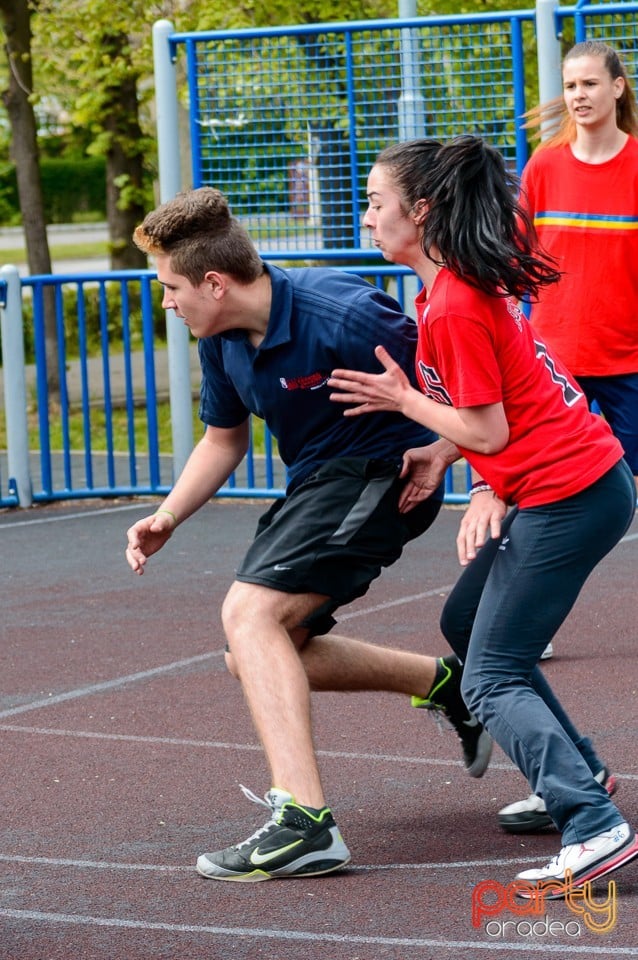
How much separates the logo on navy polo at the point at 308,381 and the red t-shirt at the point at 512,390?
1.10 ft

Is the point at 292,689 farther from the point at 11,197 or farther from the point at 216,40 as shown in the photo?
the point at 11,197

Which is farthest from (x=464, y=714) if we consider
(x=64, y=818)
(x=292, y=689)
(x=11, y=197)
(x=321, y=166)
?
(x=11, y=197)

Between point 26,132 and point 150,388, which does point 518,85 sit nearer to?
point 150,388

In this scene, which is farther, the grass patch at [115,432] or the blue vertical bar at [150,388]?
the grass patch at [115,432]

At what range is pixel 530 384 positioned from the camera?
3783 millimetres

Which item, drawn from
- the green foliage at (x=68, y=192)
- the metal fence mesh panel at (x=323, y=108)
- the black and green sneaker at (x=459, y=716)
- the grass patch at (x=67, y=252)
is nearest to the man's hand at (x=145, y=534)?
the black and green sneaker at (x=459, y=716)

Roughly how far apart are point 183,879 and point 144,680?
2151 mm

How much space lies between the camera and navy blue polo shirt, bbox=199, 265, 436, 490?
4.18 meters

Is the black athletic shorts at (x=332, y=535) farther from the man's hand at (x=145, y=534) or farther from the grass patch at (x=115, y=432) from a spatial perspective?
the grass patch at (x=115, y=432)

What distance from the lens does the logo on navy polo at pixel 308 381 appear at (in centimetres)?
418

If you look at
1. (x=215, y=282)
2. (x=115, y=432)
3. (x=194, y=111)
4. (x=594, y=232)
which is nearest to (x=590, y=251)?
(x=594, y=232)

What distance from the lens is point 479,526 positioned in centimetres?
382

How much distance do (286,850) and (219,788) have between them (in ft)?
2.81

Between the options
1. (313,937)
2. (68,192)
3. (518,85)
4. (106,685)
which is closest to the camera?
(313,937)
